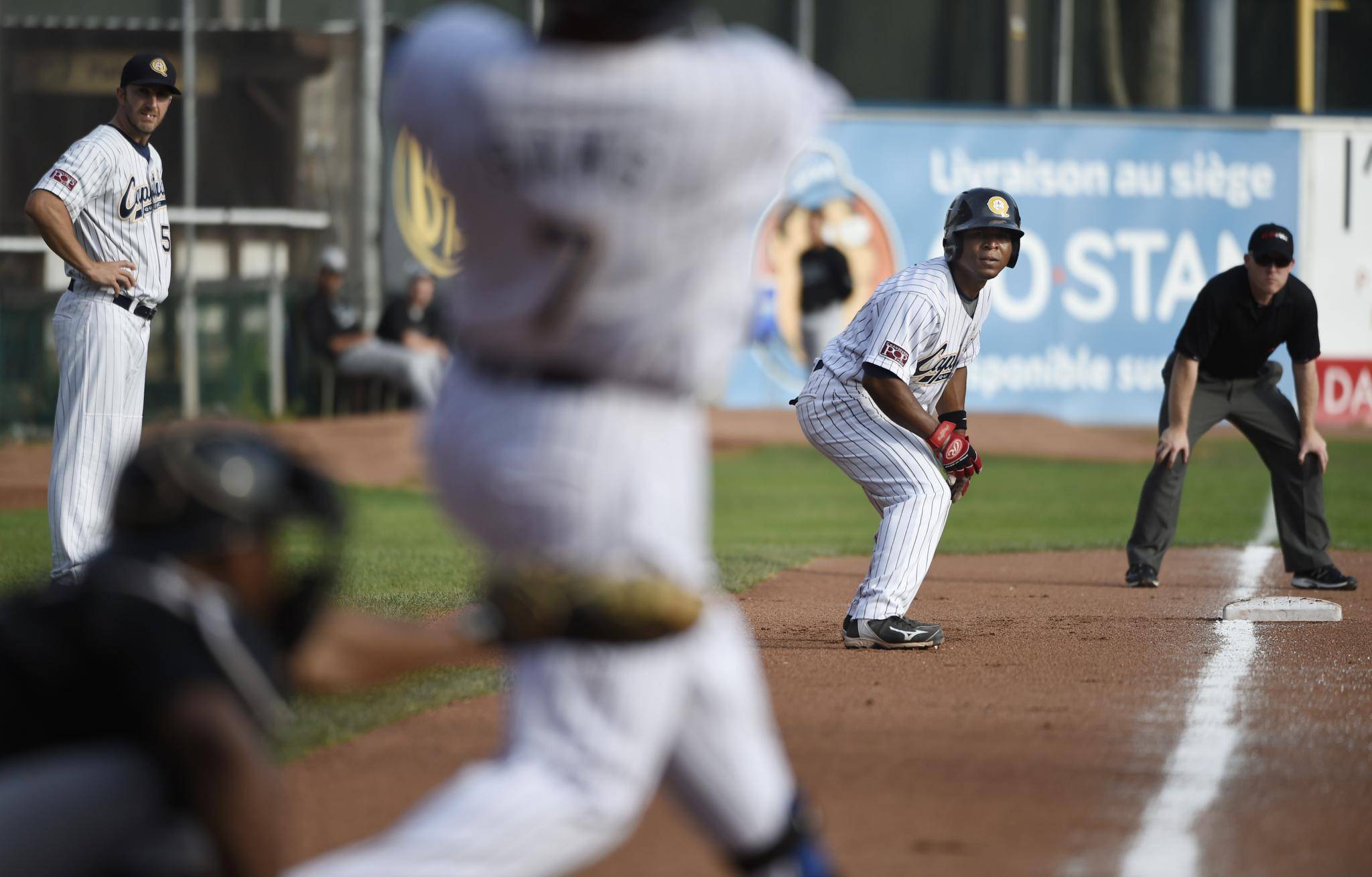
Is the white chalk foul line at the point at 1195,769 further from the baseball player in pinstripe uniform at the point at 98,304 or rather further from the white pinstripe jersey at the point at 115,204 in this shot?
the white pinstripe jersey at the point at 115,204

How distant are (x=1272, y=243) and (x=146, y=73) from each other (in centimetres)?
560

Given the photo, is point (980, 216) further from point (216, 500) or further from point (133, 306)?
point (216, 500)

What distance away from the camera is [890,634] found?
22.6 ft

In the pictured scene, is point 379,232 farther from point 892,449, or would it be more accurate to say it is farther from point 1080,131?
point 892,449

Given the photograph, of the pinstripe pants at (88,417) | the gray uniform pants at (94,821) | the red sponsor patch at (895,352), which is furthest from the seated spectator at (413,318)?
the gray uniform pants at (94,821)

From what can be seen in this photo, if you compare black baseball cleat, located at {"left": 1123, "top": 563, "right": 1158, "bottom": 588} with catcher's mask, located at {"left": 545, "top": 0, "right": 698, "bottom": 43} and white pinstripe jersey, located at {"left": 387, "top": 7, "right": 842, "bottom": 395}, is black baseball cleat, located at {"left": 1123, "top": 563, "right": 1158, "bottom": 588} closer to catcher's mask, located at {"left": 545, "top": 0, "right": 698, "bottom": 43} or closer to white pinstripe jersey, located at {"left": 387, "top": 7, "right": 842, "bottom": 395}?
white pinstripe jersey, located at {"left": 387, "top": 7, "right": 842, "bottom": 395}

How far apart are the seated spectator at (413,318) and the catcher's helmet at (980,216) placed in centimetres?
274

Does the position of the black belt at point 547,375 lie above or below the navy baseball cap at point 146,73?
below

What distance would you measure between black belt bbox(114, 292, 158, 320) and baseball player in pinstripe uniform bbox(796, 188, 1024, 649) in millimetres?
2840

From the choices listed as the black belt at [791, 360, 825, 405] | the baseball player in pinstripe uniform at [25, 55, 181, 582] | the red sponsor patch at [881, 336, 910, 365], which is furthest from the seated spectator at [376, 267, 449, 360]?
the red sponsor patch at [881, 336, 910, 365]

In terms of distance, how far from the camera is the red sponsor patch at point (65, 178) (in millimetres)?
6922

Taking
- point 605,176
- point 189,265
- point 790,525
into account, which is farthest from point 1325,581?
point 189,265

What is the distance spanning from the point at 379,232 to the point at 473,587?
43.9 ft

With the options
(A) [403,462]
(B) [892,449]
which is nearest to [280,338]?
(A) [403,462]
